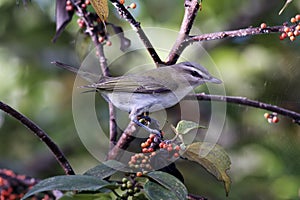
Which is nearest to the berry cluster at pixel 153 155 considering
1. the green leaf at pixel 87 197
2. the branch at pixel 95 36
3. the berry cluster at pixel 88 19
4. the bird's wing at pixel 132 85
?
the green leaf at pixel 87 197

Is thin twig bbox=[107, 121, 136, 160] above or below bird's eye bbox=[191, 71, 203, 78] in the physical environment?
below

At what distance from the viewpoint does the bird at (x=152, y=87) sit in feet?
6.05

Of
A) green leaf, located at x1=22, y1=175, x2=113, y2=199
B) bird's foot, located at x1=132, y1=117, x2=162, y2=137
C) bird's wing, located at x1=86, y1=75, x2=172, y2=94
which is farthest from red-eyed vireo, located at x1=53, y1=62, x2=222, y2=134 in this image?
green leaf, located at x1=22, y1=175, x2=113, y2=199

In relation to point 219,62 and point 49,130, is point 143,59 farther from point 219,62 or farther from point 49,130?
point 49,130

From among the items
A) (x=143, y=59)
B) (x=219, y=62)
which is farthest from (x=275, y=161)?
(x=143, y=59)

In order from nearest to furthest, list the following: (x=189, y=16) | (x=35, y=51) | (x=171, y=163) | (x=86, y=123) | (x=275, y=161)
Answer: (x=171, y=163) → (x=189, y=16) → (x=86, y=123) → (x=275, y=161) → (x=35, y=51)

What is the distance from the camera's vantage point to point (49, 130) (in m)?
2.88

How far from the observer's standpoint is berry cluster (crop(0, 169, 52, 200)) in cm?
166

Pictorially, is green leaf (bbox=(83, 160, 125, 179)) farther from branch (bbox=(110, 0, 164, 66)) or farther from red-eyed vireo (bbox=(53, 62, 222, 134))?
red-eyed vireo (bbox=(53, 62, 222, 134))

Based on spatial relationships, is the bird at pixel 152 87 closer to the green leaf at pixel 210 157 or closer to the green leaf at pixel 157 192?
the green leaf at pixel 210 157

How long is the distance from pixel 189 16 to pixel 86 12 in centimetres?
55

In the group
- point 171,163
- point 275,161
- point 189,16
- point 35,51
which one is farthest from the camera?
point 35,51

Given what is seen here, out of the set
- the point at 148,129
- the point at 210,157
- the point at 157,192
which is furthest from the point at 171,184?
the point at 148,129

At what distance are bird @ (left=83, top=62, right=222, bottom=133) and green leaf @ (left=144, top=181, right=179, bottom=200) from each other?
61cm
